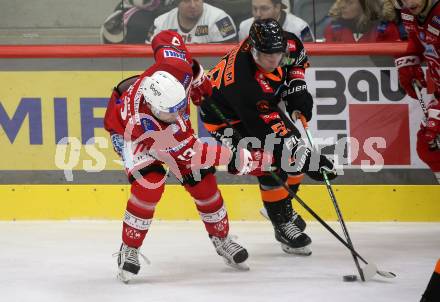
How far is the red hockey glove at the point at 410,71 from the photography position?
5.62 meters

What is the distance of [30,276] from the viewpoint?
469 cm

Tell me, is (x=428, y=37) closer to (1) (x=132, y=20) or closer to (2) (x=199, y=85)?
(2) (x=199, y=85)

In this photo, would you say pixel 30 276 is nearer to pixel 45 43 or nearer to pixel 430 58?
pixel 45 43

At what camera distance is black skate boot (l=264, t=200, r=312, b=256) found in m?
5.16

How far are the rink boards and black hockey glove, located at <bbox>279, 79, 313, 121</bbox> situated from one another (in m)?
1.01

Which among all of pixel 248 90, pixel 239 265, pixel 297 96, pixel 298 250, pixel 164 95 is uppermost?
pixel 164 95

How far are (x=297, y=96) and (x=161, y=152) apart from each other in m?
1.03

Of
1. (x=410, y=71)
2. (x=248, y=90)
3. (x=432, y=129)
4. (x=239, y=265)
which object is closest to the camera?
(x=239, y=265)

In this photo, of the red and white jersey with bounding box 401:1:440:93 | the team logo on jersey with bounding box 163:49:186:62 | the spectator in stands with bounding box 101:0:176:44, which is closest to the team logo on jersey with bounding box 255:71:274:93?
the team logo on jersey with bounding box 163:49:186:62

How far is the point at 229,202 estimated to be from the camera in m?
6.13

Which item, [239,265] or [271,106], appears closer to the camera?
[239,265]

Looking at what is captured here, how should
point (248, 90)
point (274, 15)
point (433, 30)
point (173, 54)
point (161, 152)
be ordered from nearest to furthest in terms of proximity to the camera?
point (161, 152)
point (173, 54)
point (248, 90)
point (433, 30)
point (274, 15)

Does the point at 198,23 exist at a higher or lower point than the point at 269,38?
lower

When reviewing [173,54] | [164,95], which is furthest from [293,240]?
[164,95]
